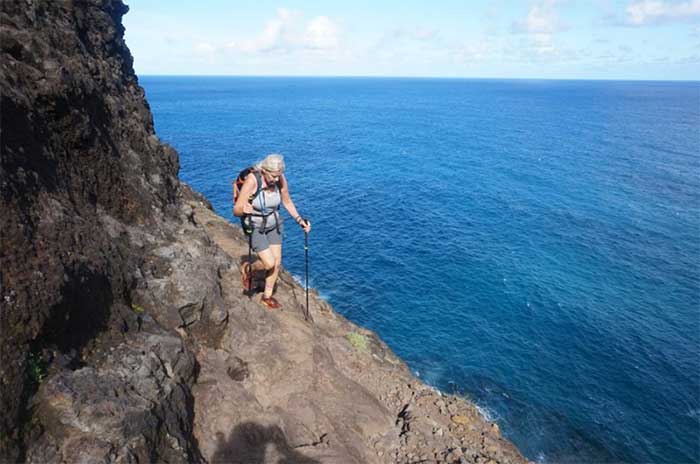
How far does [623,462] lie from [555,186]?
51.0m

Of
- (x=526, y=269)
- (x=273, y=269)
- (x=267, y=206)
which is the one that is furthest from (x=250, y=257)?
(x=526, y=269)

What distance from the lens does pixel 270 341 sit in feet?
40.1

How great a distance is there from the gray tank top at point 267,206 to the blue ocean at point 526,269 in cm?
2083

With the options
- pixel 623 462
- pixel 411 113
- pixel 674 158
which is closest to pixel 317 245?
pixel 623 462

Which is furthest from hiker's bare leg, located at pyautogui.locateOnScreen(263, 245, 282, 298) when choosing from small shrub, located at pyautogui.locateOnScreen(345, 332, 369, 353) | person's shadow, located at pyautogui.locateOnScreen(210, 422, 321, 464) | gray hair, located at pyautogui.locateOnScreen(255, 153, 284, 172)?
person's shadow, located at pyautogui.locateOnScreen(210, 422, 321, 464)

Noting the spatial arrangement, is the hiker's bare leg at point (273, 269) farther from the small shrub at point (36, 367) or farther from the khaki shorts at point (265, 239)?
the small shrub at point (36, 367)

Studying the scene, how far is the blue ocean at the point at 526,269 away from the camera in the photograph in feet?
91.8

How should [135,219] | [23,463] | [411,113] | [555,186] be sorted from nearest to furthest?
[23,463] < [135,219] < [555,186] < [411,113]

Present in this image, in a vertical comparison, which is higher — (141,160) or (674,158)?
(141,160)

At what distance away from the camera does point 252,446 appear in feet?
30.5

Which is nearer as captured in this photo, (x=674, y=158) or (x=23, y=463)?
(x=23, y=463)

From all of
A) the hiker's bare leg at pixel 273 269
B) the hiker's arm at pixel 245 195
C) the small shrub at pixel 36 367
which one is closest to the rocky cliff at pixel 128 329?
the small shrub at pixel 36 367

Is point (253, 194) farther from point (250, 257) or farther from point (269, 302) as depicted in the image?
point (269, 302)

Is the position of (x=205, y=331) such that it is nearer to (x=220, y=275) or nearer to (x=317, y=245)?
(x=220, y=275)
